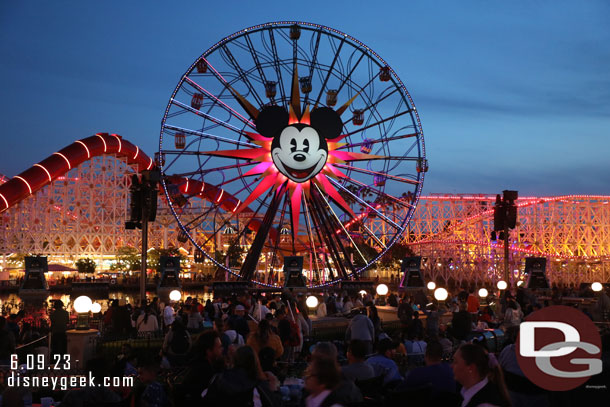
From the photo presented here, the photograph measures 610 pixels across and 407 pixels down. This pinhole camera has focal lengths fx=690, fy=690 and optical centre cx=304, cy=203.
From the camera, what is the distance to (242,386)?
6.97 meters

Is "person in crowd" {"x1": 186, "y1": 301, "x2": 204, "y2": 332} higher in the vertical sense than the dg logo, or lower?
lower

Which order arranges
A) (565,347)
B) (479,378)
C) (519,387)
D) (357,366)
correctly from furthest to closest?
(357,366) < (519,387) < (565,347) < (479,378)

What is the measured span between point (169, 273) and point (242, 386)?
19.7 meters

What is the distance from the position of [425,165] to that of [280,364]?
21728 mm

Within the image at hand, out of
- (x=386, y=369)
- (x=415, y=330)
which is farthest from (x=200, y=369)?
(x=415, y=330)

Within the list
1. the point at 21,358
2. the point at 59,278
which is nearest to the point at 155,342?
the point at 21,358

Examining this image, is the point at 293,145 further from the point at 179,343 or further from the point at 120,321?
the point at 179,343

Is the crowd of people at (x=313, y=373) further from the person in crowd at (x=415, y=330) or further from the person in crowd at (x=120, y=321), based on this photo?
the person in crowd at (x=120, y=321)

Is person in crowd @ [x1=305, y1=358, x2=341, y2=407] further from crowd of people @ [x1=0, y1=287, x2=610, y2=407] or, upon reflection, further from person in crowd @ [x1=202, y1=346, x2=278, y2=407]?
person in crowd @ [x1=202, y1=346, x2=278, y2=407]

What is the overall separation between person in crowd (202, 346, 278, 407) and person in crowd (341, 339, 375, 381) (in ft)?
4.38

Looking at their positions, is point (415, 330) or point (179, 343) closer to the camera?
point (179, 343)

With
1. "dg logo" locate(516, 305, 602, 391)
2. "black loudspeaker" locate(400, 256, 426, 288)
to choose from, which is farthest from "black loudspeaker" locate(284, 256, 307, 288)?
"dg logo" locate(516, 305, 602, 391)

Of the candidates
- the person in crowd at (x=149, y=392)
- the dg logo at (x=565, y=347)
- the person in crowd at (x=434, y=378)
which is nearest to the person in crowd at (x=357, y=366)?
the person in crowd at (x=434, y=378)

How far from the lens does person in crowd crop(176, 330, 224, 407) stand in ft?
24.9
